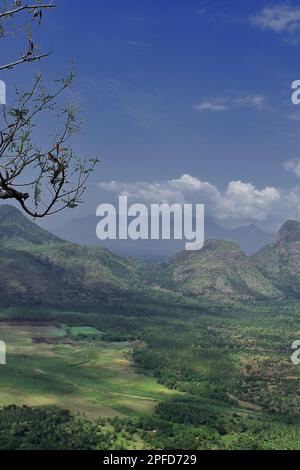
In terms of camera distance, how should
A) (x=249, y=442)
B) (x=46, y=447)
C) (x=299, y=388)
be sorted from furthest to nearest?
(x=299, y=388) → (x=249, y=442) → (x=46, y=447)

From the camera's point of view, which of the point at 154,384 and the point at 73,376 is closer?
the point at 154,384

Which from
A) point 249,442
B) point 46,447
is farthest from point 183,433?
point 46,447

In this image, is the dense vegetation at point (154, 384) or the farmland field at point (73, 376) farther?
the farmland field at point (73, 376)

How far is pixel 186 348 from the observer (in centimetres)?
15775

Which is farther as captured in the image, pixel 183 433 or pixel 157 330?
pixel 157 330

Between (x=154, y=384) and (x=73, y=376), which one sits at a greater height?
(x=73, y=376)

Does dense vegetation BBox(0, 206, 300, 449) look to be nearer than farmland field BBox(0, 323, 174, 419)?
Yes

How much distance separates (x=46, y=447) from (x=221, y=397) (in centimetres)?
5052

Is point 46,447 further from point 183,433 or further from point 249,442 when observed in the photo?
point 249,442

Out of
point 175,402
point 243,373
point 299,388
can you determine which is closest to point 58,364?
point 175,402

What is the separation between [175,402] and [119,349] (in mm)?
55541
